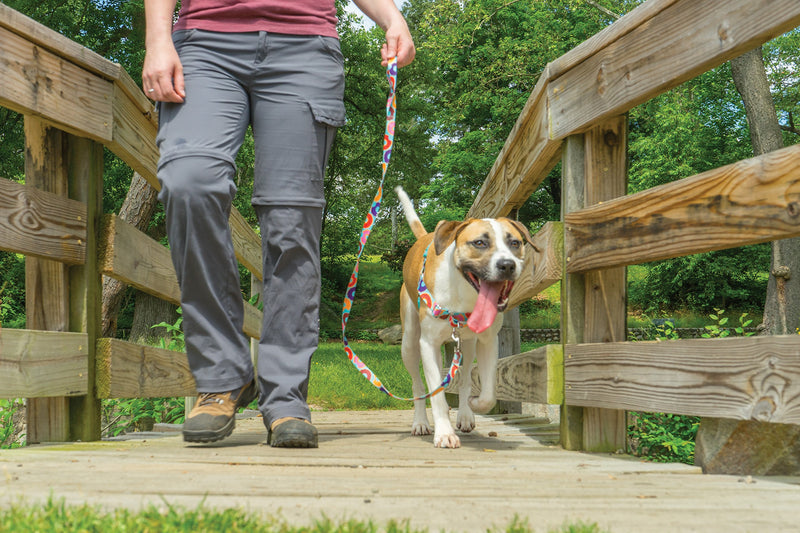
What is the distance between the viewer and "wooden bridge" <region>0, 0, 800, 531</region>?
2.14 m

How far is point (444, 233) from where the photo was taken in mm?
3488

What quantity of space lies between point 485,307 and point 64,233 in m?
1.78

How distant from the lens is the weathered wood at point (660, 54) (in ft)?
6.85

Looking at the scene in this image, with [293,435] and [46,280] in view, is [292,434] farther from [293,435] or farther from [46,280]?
[46,280]

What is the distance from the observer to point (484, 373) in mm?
3549

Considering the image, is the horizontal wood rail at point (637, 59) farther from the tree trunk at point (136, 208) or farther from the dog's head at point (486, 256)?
the tree trunk at point (136, 208)

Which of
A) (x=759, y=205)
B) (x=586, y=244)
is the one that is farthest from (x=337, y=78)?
(x=759, y=205)

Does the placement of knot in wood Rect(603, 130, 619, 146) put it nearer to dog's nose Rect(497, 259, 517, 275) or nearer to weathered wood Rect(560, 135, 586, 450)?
weathered wood Rect(560, 135, 586, 450)

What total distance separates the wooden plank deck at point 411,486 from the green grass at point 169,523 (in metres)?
0.06

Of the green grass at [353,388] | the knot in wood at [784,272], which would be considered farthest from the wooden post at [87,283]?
the knot in wood at [784,272]

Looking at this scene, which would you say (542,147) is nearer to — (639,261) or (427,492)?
(639,261)

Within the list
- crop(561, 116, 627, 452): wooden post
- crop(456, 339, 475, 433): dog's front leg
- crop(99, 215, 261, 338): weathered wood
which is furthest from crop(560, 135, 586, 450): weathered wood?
crop(99, 215, 261, 338): weathered wood

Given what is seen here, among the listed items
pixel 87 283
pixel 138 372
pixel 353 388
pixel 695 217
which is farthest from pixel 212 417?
pixel 353 388

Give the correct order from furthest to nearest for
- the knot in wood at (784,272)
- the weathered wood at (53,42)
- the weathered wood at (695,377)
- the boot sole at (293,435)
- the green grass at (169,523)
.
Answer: the knot in wood at (784,272), the boot sole at (293,435), the weathered wood at (53,42), the weathered wood at (695,377), the green grass at (169,523)
